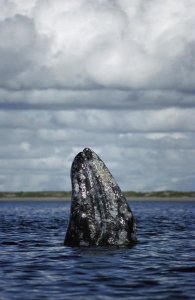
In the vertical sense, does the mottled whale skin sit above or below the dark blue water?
above

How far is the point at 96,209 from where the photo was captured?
2156 centimetres

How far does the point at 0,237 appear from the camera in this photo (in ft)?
92.3

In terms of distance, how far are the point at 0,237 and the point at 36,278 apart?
11948 mm

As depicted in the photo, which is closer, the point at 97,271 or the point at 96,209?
the point at 97,271

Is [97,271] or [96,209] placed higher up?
[96,209]

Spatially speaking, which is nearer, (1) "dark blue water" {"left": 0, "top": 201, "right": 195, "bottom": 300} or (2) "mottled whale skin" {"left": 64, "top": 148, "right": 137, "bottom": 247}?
(1) "dark blue water" {"left": 0, "top": 201, "right": 195, "bottom": 300}

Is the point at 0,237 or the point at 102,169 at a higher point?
the point at 102,169

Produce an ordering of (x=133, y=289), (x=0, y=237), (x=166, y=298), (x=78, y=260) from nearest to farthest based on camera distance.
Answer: (x=166, y=298)
(x=133, y=289)
(x=78, y=260)
(x=0, y=237)

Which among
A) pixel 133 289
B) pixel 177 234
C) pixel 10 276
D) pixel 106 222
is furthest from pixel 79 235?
pixel 177 234

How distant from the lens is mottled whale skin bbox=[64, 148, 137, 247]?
2142 centimetres

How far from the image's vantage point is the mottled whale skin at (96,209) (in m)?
21.4

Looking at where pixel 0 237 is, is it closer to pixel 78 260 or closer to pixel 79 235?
pixel 79 235

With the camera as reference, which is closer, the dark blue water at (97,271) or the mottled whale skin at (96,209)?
the dark blue water at (97,271)

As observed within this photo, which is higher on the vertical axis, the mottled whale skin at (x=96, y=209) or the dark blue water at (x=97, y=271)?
the mottled whale skin at (x=96, y=209)
